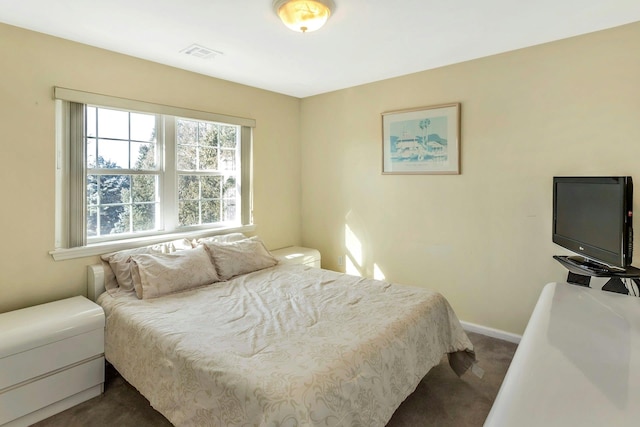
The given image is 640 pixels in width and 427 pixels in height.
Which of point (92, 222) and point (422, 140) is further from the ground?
point (422, 140)

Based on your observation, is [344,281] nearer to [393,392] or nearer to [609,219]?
[393,392]

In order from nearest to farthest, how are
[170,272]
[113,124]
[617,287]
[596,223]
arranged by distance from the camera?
[617,287]
[596,223]
[170,272]
[113,124]

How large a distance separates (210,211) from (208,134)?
808 mm

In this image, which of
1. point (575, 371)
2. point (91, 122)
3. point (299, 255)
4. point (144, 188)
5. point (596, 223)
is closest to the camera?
point (575, 371)

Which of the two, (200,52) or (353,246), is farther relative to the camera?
(353,246)

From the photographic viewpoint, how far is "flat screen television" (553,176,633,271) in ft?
6.03

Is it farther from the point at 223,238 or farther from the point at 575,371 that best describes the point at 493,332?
the point at 223,238

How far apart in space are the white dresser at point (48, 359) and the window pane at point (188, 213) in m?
1.18

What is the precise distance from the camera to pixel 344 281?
276 centimetres

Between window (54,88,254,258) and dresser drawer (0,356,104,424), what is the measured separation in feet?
3.06

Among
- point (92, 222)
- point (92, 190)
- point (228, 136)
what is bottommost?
point (92, 222)

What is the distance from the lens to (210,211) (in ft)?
12.0

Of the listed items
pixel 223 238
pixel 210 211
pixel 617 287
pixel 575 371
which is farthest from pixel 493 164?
pixel 210 211

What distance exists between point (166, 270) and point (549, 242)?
3030 mm
